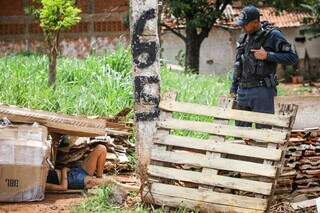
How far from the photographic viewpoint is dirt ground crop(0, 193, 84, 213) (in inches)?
233

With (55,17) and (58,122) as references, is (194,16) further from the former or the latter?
(58,122)

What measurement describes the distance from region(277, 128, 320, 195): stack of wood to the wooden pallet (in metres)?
0.77

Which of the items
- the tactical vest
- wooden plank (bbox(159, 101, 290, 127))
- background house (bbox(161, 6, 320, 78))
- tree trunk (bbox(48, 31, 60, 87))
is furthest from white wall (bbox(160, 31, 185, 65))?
wooden plank (bbox(159, 101, 290, 127))

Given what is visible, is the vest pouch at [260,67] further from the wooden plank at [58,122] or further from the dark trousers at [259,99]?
the wooden plank at [58,122]

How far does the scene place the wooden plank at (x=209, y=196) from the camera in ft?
18.5

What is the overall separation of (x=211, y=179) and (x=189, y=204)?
292mm

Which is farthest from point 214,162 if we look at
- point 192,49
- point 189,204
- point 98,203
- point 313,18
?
point 313,18

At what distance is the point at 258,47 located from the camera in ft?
22.4

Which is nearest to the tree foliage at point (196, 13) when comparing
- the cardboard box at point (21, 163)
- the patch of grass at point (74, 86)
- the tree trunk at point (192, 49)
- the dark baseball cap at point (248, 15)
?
the tree trunk at point (192, 49)

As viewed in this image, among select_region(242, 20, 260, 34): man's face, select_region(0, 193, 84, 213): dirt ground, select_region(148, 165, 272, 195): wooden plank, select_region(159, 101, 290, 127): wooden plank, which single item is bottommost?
select_region(0, 193, 84, 213): dirt ground

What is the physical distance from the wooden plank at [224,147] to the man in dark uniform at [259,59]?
1076 mm

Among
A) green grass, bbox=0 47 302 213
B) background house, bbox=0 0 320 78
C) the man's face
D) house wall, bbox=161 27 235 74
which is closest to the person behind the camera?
the man's face

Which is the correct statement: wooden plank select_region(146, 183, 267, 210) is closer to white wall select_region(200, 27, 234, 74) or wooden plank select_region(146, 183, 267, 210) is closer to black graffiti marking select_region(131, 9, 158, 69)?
black graffiti marking select_region(131, 9, 158, 69)

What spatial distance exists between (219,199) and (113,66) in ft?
21.7
